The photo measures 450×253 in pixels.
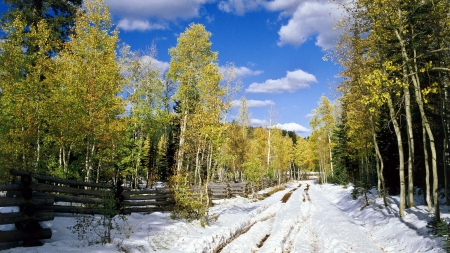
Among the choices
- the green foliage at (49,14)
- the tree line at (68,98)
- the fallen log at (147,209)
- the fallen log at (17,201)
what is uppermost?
the green foliage at (49,14)

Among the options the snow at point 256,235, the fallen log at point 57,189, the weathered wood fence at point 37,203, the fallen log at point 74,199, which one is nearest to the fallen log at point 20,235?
the weathered wood fence at point 37,203

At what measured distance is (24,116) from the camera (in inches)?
588

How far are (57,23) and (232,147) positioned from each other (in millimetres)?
24961

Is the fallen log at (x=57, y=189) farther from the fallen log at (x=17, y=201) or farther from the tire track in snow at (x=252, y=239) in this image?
the tire track in snow at (x=252, y=239)

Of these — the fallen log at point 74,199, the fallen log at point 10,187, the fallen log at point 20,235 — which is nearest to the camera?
the fallen log at point 20,235

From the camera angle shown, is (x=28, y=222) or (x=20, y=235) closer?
(x=20, y=235)

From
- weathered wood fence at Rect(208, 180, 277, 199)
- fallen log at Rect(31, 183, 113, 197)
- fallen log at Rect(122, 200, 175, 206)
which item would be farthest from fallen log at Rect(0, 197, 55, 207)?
weathered wood fence at Rect(208, 180, 277, 199)

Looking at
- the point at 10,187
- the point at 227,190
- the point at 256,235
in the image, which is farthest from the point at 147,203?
the point at 227,190

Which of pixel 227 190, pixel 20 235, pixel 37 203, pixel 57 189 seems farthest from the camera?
pixel 227 190

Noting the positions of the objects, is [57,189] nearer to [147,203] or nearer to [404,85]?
[147,203]

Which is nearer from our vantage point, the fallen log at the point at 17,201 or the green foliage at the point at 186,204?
the fallen log at the point at 17,201

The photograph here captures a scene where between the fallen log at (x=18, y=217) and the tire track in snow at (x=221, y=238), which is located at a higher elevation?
the fallen log at (x=18, y=217)

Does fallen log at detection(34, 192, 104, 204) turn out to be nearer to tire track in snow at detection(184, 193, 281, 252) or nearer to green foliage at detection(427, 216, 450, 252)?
tire track in snow at detection(184, 193, 281, 252)

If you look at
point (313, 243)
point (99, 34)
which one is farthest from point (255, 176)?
point (99, 34)
